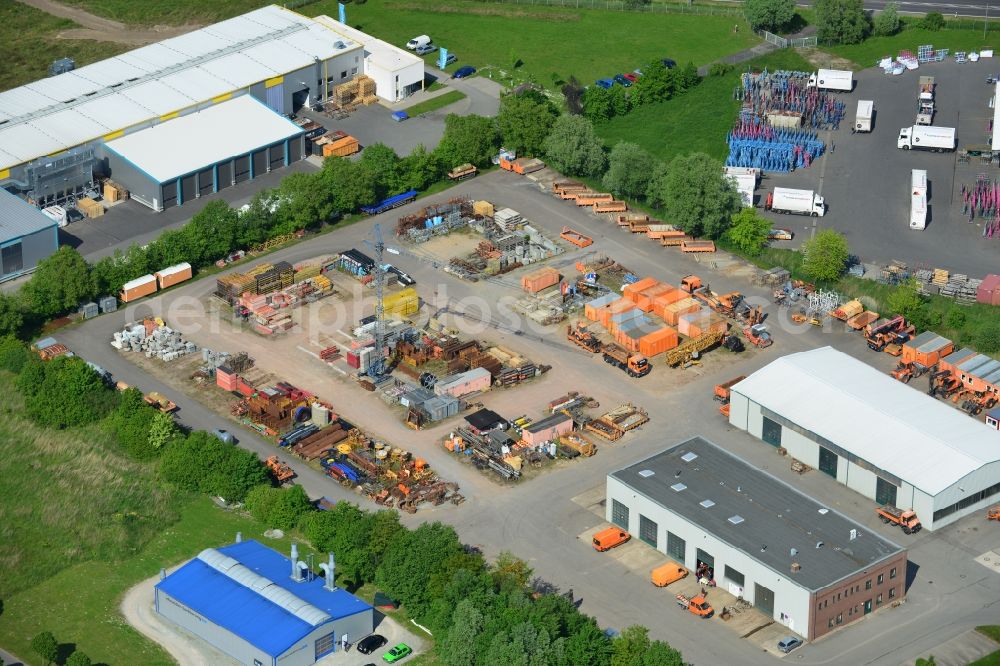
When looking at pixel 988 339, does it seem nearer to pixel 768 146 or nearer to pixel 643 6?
pixel 768 146

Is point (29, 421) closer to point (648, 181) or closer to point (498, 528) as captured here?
point (498, 528)

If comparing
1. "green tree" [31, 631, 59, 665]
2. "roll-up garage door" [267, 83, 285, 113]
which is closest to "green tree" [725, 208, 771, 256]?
"roll-up garage door" [267, 83, 285, 113]

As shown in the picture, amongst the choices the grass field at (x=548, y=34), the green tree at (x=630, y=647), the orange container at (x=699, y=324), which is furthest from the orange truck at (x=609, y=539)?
the grass field at (x=548, y=34)

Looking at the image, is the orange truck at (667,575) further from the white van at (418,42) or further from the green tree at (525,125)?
the white van at (418,42)

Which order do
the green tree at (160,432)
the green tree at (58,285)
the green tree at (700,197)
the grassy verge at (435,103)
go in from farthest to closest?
the grassy verge at (435,103)
the green tree at (700,197)
the green tree at (58,285)
the green tree at (160,432)

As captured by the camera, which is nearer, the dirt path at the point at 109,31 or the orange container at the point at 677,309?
the orange container at the point at 677,309

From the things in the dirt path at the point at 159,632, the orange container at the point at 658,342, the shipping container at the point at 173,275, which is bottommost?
the dirt path at the point at 159,632

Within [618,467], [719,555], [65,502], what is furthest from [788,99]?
[65,502]
